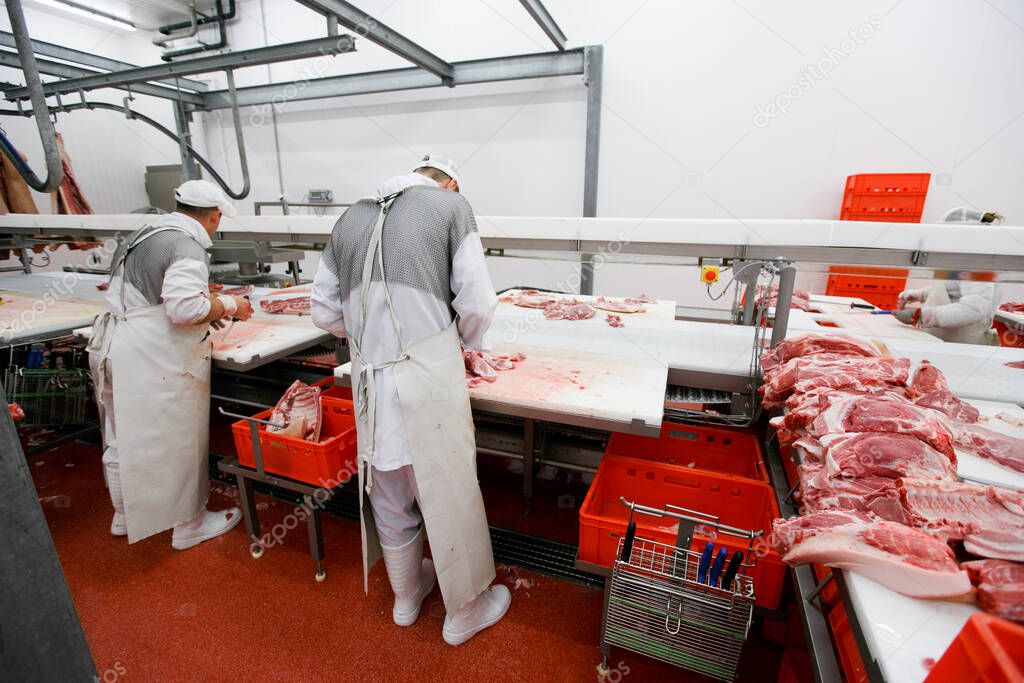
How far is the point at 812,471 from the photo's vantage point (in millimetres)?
1370

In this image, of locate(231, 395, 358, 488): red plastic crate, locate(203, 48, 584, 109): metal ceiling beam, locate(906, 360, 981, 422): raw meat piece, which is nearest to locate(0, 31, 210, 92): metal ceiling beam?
locate(203, 48, 584, 109): metal ceiling beam

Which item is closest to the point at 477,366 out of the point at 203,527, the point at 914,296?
the point at 203,527

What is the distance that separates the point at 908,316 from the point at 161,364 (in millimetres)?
4788

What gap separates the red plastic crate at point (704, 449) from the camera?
224 cm

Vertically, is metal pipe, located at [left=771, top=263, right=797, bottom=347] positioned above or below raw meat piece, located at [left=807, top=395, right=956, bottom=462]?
above

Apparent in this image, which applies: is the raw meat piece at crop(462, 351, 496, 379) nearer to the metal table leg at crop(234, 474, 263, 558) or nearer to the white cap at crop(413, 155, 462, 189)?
the white cap at crop(413, 155, 462, 189)

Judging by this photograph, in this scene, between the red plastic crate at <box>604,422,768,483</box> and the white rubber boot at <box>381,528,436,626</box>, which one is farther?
the red plastic crate at <box>604,422,768,483</box>

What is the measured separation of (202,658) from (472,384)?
1725 millimetres

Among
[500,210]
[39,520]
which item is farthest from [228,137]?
[39,520]

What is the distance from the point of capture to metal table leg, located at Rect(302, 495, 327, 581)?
2.37 meters

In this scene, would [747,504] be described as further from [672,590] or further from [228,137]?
[228,137]

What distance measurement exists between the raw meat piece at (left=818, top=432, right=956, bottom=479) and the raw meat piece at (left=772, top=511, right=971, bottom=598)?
199 mm

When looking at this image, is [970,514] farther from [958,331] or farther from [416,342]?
[958,331]

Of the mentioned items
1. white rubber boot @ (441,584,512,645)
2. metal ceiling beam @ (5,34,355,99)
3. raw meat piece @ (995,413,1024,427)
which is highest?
metal ceiling beam @ (5,34,355,99)
